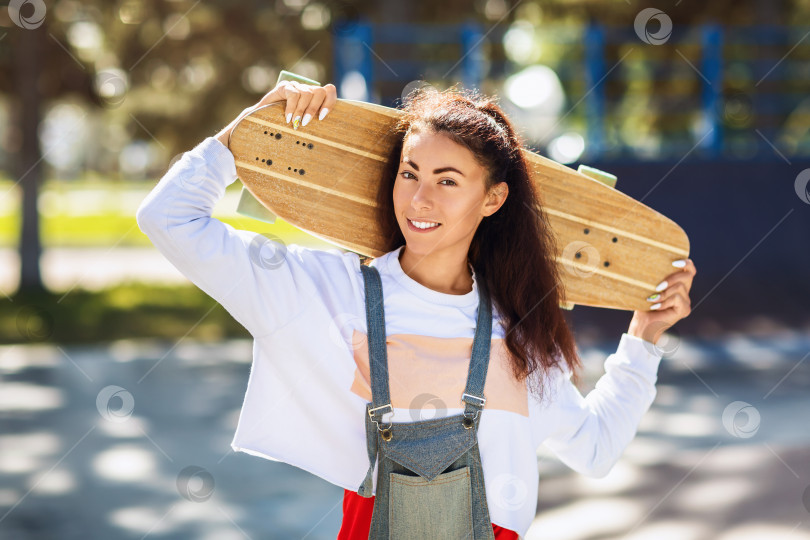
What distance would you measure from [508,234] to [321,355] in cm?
64

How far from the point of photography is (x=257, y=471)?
5012 mm

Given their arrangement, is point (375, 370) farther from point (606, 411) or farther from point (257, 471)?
point (257, 471)

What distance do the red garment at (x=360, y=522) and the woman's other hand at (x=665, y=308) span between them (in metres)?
0.66

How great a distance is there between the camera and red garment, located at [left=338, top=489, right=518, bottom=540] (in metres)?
1.94

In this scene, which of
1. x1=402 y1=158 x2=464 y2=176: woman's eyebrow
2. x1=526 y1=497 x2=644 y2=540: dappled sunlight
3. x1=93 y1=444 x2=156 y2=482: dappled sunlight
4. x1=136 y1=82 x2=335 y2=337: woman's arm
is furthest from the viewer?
x1=93 y1=444 x2=156 y2=482: dappled sunlight

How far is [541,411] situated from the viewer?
2.05m

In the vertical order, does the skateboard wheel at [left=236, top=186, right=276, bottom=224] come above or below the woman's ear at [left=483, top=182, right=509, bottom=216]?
above

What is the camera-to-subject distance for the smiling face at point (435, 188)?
2.00m

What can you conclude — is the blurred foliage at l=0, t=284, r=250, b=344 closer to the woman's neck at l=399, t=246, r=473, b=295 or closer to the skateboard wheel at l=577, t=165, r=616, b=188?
the skateboard wheel at l=577, t=165, r=616, b=188

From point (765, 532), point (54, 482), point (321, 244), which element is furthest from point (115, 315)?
point (765, 532)

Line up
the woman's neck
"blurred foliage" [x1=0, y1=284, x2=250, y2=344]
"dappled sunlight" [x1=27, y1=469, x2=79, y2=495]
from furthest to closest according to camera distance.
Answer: "blurred foliage" [x1=0, y1=284, x2=250, y2=344]
"dappled sunlight" [x1=27, y1=469, x2=79, y2=495]
the woman's neck

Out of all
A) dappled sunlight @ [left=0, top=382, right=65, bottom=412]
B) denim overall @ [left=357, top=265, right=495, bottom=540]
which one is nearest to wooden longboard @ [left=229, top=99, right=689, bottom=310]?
denim overall @ [left=357, top=265, right=495, bottom=540]

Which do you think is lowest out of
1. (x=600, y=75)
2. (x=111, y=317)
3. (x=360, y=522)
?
(x=360, y=522)

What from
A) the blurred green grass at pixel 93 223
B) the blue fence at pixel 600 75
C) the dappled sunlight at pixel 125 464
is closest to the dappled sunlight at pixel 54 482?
the dappled sunlight at pixel 125 464
